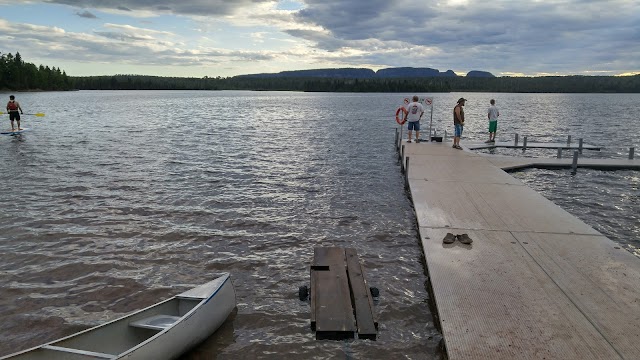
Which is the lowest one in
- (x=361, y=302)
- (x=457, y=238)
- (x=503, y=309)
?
(x=361, y=302)

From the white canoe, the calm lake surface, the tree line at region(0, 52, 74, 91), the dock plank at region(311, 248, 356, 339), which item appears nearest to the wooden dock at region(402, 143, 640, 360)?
the calm lake surface

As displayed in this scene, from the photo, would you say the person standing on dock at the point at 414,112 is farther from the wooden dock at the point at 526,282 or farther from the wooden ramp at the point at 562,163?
the wooden dock at the point at 526,282

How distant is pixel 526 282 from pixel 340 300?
2937 mm

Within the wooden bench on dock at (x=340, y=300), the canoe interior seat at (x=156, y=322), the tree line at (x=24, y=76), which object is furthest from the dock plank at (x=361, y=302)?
the tree line at (x=24, y=76)

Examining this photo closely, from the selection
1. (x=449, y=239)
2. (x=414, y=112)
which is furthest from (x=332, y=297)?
(x=414, y=112)

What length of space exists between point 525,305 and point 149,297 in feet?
20.8

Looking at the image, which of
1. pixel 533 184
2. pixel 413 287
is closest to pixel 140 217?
pixel 413 287

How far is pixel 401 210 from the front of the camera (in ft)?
46.3

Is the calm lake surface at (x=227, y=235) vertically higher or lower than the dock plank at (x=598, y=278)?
lower

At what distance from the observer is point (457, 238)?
913cm

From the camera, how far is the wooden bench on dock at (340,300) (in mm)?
6723

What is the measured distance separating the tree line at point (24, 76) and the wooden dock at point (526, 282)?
171315 millimetres

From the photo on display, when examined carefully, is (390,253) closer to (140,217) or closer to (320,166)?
(140,217)

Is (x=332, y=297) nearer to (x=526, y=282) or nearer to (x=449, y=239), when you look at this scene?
(x=449, y=239)
